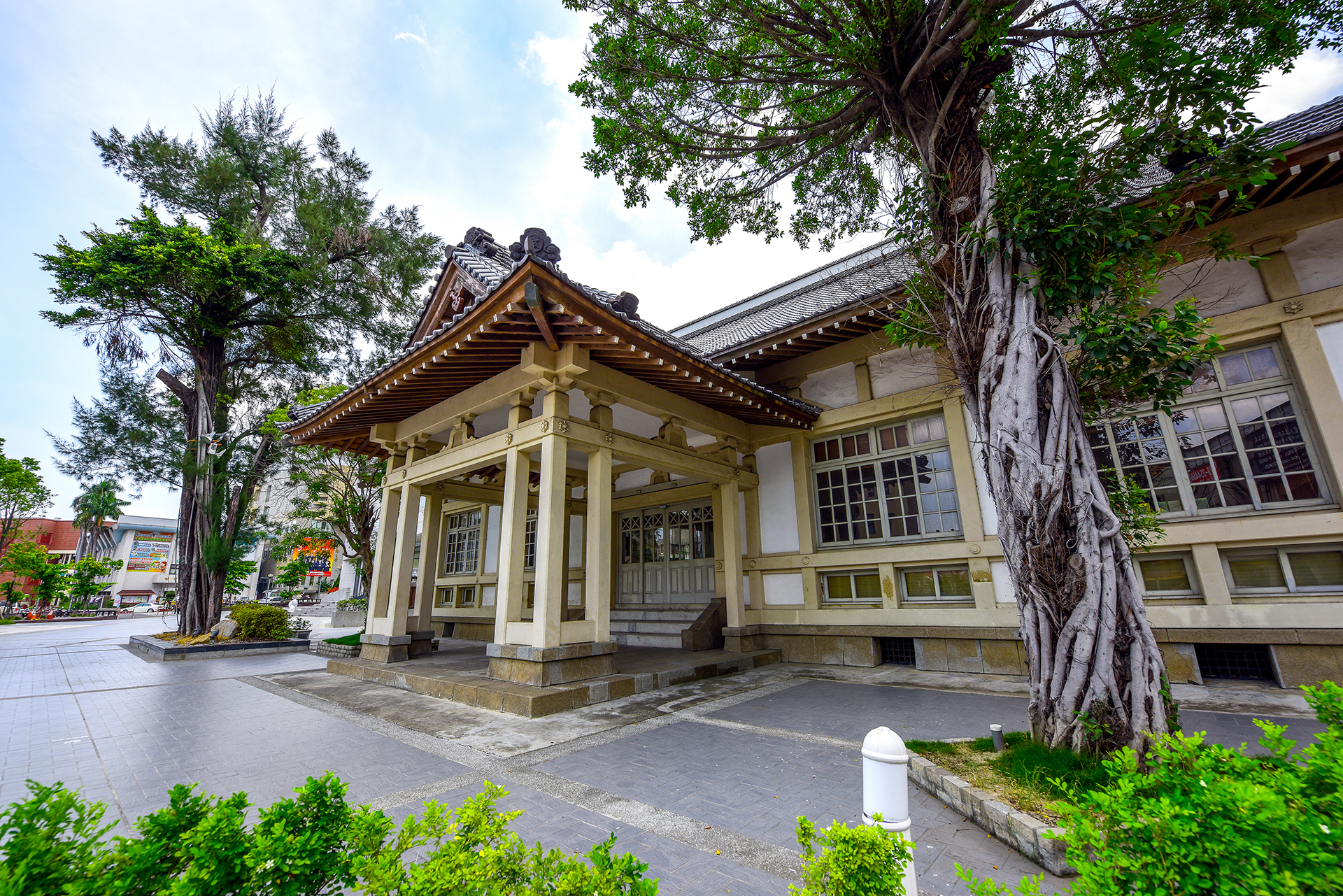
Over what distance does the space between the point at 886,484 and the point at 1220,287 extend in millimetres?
4535

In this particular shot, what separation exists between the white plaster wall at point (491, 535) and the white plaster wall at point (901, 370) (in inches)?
371

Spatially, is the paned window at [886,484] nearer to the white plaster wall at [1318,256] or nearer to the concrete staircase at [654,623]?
the concrete staircase at [654,623]

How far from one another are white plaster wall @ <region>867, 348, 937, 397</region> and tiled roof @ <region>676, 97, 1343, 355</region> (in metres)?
1.18

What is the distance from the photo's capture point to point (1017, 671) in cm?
695

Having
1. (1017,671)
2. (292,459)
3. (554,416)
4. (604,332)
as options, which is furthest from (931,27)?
(292,459)

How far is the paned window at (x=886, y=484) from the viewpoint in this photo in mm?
7926

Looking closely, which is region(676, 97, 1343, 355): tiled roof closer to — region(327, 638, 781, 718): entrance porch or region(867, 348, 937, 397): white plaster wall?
region(867, 348, 937, 397): white plaster wall

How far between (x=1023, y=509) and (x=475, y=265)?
7167 mm

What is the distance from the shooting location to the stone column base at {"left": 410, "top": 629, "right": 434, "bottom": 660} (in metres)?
9.05

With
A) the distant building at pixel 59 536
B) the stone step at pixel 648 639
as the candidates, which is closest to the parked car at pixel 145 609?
the distant building at pixel 59 536

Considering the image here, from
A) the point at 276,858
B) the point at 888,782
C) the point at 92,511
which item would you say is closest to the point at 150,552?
the point at 92,511

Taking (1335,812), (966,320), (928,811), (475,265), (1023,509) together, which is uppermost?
(475,265)

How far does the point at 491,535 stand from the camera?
13.8 meters

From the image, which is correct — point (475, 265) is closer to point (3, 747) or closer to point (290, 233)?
point (3, 747)
